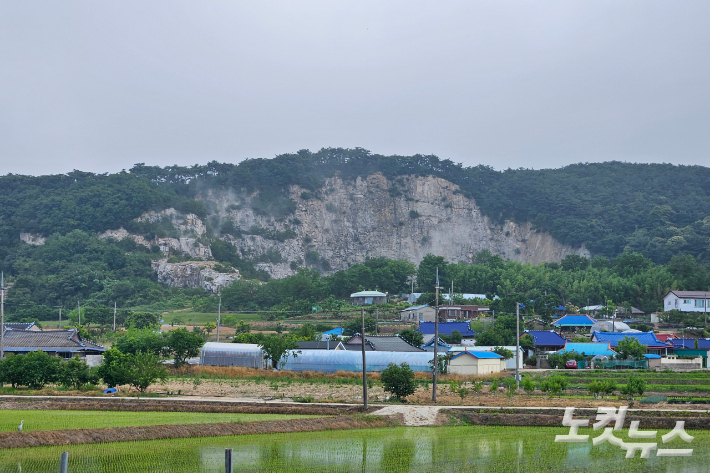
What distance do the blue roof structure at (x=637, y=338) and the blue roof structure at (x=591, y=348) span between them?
2.24 m

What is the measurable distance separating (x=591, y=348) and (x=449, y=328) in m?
14.0

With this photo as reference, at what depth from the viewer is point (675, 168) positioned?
6289 inches

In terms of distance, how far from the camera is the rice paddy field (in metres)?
16.1

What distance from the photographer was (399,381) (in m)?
28.3

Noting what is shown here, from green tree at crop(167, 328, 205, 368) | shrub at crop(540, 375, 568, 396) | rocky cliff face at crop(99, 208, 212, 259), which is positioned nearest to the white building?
shrub at crop(540, 375, 568, 396)

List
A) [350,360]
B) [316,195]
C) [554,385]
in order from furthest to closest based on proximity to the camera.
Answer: [316,195]
[350,360]
[554,385]

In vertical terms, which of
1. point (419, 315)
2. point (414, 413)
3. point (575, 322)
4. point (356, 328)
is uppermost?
point (419, 315)

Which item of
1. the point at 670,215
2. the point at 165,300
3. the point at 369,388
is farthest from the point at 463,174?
the point at 369,388

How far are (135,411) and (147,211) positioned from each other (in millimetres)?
93434

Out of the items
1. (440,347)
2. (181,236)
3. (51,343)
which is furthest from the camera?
(181,236)

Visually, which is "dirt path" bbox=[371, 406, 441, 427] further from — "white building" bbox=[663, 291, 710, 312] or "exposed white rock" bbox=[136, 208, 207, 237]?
"exposed white rock" bbox=[136, 208, 207, 237]

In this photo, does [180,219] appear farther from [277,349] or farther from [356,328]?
[277,349]

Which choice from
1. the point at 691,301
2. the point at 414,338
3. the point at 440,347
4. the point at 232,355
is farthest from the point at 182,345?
the point at 691,301

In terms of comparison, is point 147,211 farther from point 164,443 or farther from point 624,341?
point 164,443
